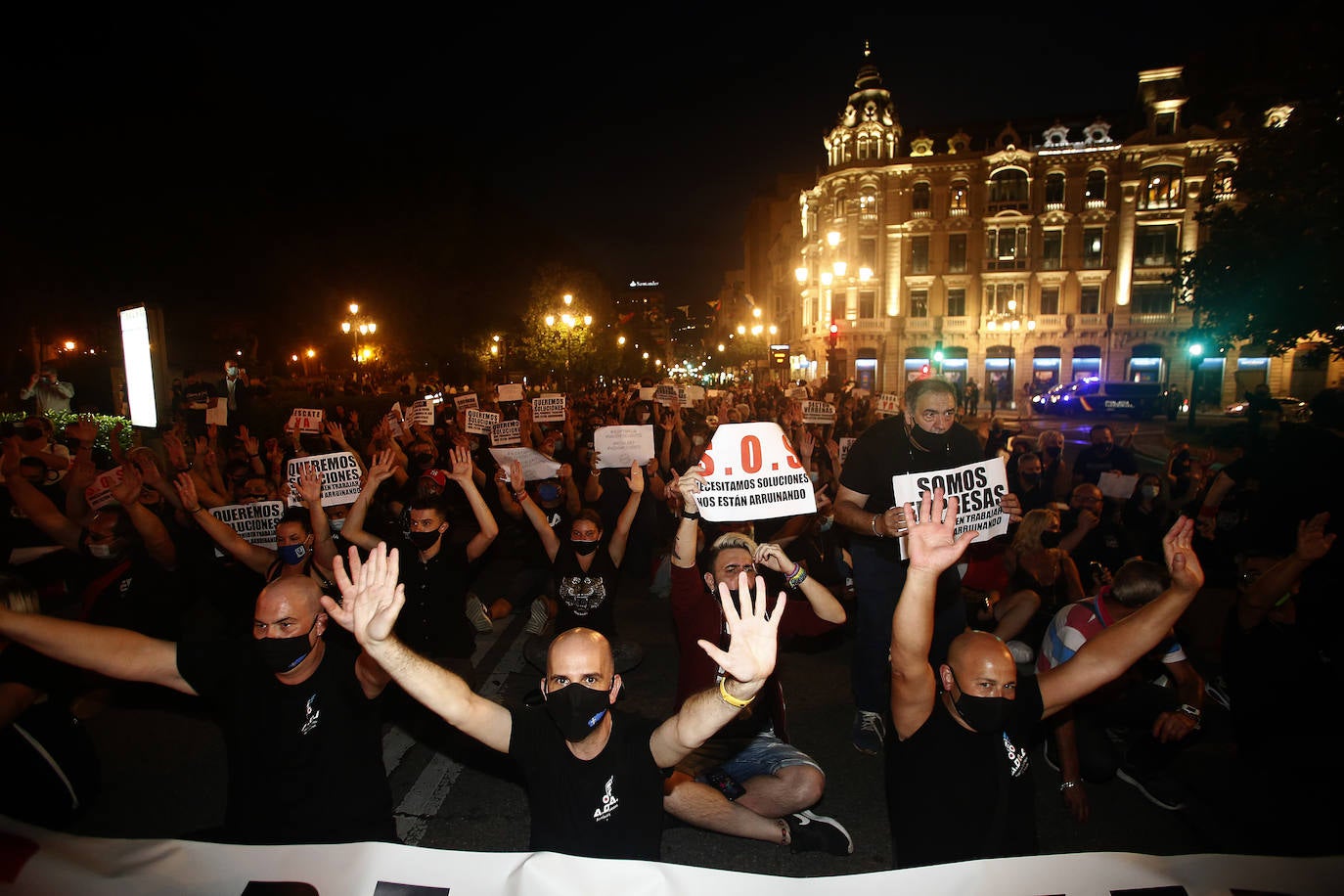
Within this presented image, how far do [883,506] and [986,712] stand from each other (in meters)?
2.09

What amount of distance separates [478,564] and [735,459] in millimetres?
2196

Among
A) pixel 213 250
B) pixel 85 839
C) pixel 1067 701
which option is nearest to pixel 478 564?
pixel 85 839

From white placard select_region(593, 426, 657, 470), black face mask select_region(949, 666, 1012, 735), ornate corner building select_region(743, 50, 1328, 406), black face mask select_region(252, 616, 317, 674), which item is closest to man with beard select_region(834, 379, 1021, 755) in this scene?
black face mask select_region(949, 666, 1012, 735)

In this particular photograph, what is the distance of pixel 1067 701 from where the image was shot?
3.01 metres

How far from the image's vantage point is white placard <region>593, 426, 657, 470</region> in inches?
330

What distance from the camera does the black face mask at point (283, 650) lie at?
2.99 meters

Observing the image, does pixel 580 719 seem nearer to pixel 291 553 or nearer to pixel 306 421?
pixel 291 553

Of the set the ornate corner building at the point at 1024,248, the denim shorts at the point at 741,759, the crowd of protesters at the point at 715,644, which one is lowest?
the denim shorts at the point at 741,759

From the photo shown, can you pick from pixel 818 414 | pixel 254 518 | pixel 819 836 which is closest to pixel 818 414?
pixel 818 414

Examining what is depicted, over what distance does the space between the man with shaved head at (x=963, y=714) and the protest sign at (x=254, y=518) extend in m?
5.33

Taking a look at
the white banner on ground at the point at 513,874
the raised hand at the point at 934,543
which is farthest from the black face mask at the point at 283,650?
the raised hand at the point at 934,543

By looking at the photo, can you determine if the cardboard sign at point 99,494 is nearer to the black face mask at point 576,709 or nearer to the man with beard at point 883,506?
the black face mask at point 576,709

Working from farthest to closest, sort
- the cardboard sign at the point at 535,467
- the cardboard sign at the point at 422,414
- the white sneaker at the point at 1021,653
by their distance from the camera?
the cardboard sign at the point at 422,414
the cardboard sign at the point at 535,467
the white sneaker at the point at 1021,653

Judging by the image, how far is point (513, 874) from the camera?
2.07 metres
